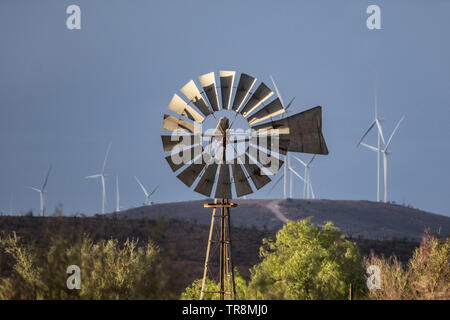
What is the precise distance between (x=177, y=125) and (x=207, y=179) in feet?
5.96

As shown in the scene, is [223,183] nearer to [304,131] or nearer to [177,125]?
[177,125]

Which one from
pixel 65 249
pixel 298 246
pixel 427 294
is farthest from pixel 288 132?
pixel 298 246

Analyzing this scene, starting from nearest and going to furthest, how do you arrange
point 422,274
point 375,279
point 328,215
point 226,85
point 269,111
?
point 269,111 < point 226,85 < point 375,279 < point 422,274 < point 328,215

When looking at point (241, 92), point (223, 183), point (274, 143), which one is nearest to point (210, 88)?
point (241, 92)

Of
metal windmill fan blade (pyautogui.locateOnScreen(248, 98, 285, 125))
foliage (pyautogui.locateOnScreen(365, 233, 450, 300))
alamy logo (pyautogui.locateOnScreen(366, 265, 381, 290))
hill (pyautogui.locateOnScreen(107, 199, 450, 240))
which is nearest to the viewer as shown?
metal windmill fan blade (pyautogui.locateOnScreen(248, 98, 285, 125))

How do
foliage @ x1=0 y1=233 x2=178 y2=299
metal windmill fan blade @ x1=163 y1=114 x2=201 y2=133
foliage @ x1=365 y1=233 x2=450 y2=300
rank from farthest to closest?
foliage @ x1=365 y1=233 x2=450 y2=300 < metal windmill fan blade @ x1=163 y1=114 x2=201 y2=133 < foliage @ x1=0 y1=233 x2=178 y2=299

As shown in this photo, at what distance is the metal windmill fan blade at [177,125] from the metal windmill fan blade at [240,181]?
162cm

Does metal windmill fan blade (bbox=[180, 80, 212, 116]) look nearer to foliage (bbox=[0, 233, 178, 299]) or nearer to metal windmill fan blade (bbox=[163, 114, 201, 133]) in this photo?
metal windmill fan blade (bbox=[163, 114, 201, 133])

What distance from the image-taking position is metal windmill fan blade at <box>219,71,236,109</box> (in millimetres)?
20594

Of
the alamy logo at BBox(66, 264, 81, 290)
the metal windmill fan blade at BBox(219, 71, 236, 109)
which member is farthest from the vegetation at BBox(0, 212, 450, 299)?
the metal windmill fan blade at BBox(219, 71, 236, 109)

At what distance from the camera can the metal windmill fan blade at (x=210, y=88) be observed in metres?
20.6

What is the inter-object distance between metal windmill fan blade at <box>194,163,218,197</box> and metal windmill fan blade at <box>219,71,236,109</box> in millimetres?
1871

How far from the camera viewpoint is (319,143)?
20.2m

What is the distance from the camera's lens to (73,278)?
20.0 m
